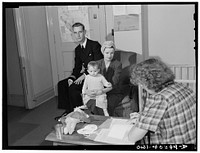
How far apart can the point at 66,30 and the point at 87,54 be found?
0.20 meters

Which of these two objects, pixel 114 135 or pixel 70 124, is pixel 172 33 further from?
pixel 70 124

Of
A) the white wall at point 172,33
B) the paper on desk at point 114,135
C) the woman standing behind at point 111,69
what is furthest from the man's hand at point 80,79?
the white wall at point 172,33

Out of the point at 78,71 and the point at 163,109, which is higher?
the point at 78,71

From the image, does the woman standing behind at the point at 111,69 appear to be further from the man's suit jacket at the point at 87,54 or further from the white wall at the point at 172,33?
the white wall at the point at 172,33

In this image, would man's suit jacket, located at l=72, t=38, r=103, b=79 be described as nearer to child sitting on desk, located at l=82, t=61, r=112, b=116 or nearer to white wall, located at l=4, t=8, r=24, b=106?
child sitting on desk, located at l=82, t=61, r=112, b=116

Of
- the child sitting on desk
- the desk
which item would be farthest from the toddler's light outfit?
the desk

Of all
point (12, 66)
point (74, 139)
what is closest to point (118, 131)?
point (74, 139)

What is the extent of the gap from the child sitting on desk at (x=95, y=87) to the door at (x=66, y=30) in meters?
0.13

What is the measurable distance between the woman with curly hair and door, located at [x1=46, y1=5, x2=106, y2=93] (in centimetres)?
37

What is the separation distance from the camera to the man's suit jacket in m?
1.57

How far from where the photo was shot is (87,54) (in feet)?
5.16

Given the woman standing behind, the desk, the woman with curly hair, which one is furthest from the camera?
the woman standing behind

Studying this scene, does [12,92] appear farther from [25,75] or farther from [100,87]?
[100,87]

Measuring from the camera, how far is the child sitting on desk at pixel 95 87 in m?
1.57
